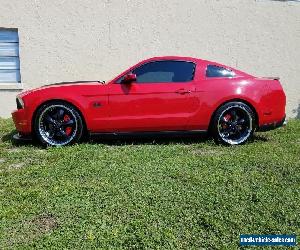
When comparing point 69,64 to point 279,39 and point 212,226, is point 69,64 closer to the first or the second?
point 279,39

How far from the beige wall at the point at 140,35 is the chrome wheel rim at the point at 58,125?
280cm

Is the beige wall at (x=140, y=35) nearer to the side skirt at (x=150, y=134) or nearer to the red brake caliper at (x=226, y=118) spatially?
the side skirt at (x=150, y=134)

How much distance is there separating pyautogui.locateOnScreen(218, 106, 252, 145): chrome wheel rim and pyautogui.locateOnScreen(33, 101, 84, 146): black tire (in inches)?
87.1

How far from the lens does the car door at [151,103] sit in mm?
5516

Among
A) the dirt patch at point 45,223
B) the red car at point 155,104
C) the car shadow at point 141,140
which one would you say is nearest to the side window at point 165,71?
the red car at point 155,104

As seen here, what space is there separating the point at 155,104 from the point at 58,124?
1.52 m

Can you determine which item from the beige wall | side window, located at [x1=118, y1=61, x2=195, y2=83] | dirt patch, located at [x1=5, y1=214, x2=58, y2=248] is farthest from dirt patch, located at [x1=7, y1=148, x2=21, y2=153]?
the beige wall

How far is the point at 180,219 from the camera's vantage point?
127 inches

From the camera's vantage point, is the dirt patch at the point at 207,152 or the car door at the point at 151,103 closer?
the dirt patch at the point at 207,152

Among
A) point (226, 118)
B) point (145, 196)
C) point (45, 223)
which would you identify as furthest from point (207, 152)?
point (45, 223)

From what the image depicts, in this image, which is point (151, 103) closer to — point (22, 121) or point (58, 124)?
point (58, 124)

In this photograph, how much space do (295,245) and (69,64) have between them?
6.45 meters

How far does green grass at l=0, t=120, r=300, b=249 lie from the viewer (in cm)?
301

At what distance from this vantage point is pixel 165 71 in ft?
18.7
